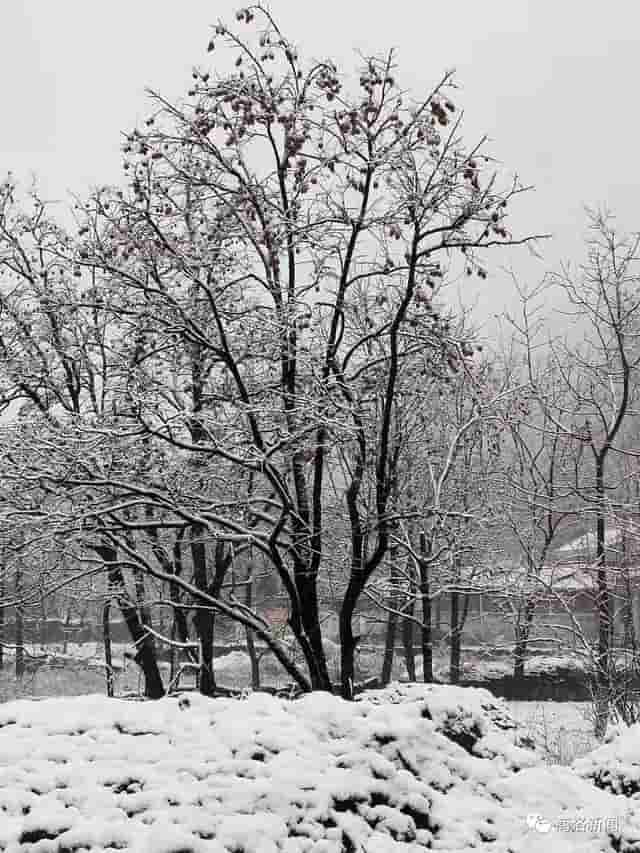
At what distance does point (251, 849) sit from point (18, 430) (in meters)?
6.85

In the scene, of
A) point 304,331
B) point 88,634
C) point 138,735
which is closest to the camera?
point 138,735

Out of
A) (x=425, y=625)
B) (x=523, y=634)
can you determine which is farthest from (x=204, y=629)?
(x=523, y=634)

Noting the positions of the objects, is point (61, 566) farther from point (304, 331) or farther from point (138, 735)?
point (138, 735)

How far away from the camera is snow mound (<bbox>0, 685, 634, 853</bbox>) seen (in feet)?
9.75

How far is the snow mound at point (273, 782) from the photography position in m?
2.97

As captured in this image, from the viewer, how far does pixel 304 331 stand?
30.1ft

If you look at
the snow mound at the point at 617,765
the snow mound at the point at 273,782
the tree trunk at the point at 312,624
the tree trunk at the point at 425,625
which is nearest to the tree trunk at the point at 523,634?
the tree trunk at the point at 425,625

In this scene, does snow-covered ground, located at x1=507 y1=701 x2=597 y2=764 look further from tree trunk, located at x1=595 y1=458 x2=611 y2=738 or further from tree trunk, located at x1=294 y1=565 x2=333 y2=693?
tree trunk, located at x1=294 y1=565 x2=333 y2=693

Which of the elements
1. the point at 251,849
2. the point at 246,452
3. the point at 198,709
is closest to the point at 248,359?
the point at 246,452

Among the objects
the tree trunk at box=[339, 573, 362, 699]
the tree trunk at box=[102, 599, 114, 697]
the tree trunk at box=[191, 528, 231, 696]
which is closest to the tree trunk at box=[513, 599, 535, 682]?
the tree trunk at box=[339, 573, 362, 699]

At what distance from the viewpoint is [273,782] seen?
3266 millimetres

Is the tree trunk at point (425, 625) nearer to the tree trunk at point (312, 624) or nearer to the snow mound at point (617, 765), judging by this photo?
the tree trunk at point (312, 624)

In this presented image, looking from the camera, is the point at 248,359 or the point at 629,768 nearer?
the point at 629,768

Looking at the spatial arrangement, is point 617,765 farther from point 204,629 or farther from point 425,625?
point 204,629
